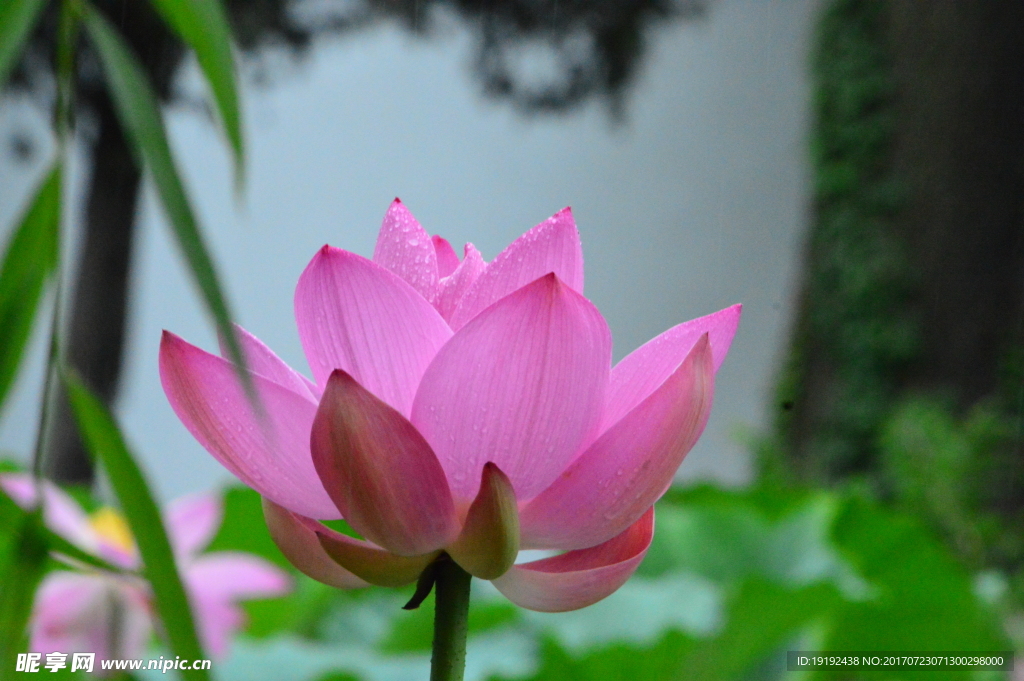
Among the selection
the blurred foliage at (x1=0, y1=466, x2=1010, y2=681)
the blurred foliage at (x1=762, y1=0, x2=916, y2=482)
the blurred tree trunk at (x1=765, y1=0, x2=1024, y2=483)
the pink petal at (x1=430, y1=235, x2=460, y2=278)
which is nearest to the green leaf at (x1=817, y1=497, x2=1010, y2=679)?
the blurred foliage at (x1=0, y1=466, x2=1010, y2=681)

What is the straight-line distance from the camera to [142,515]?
Answer: 0.07m

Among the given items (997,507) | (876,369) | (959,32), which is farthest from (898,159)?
(997,507)

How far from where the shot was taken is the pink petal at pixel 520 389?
3.3 inches

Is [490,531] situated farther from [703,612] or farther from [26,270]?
[703,612]

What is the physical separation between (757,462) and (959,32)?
5.38ft

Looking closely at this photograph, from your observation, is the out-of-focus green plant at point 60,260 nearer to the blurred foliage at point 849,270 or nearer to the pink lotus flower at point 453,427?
the pink lotus flower at point 453,427

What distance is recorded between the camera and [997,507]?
7.56ft

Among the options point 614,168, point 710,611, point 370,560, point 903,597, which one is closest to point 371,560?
point 370,560

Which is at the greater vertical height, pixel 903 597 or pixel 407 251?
pixel 903 597

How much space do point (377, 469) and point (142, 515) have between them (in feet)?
0.07

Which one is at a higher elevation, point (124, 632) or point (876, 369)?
point (876, 369)

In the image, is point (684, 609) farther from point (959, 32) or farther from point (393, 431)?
point (959, 32)

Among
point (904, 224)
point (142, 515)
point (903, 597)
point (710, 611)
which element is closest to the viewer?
A: point (142, 515)

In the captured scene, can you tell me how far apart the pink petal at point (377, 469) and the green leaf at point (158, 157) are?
0.04ft
